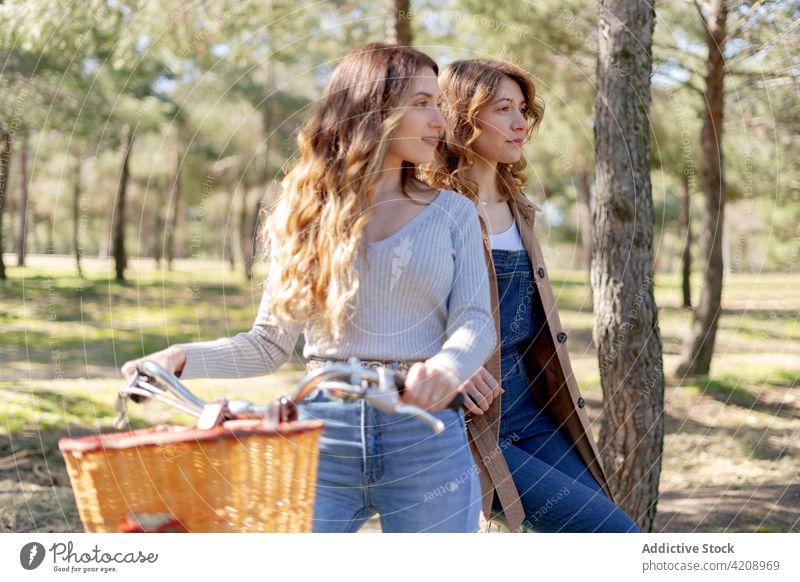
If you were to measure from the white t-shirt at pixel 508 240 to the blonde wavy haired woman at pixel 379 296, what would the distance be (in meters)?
0.49

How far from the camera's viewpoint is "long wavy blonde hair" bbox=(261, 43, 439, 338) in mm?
1956

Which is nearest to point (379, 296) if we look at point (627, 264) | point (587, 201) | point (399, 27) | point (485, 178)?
point (485, 178)

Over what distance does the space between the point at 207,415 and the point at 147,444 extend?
132mm

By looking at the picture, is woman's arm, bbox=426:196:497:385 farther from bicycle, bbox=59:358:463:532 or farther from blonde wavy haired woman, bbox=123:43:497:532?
bicycle, bbox=59:358:463:532

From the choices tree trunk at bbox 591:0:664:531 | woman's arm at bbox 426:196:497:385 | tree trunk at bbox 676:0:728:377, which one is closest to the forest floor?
tree trunk at bbox 676:0:728:377

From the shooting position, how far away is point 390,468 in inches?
75.5

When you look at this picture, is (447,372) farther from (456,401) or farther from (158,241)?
(158,241)

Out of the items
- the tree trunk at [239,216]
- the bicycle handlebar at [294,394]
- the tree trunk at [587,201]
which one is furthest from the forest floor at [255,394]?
the tree trunk at [587,201]

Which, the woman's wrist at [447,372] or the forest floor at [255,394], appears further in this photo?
the forest floor at [255,394]

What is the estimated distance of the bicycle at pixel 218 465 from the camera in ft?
5.36

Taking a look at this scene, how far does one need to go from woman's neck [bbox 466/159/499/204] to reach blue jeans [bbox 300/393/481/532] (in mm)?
817

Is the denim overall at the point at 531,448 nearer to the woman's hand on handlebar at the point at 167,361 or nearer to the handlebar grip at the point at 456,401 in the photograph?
Result: the handlebar grip at the point at 456,401

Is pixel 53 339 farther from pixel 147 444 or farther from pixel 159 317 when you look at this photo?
pixel 147 444

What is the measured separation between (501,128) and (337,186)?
2.28 feet
